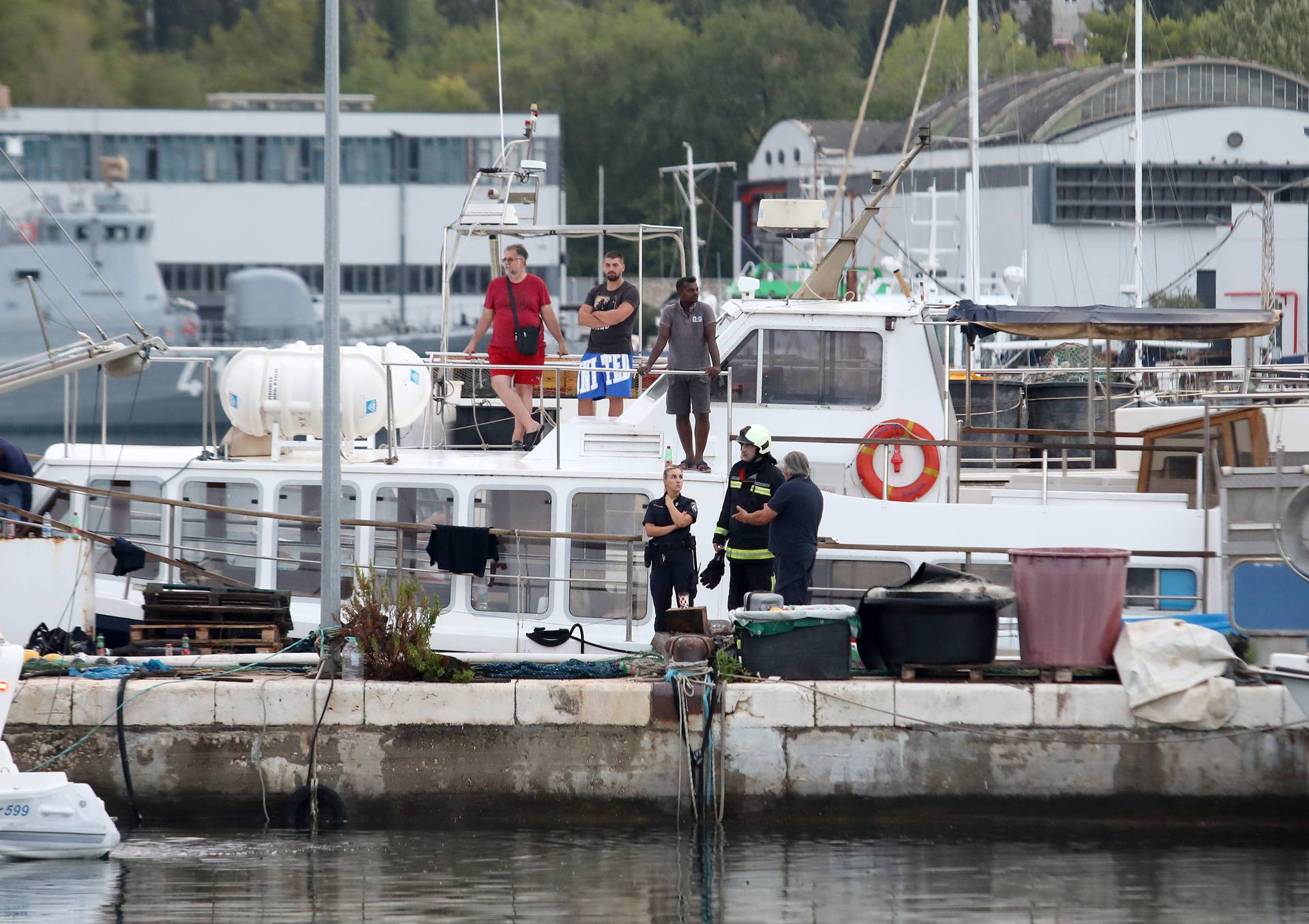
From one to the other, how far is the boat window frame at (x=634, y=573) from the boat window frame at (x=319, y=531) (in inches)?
68.2

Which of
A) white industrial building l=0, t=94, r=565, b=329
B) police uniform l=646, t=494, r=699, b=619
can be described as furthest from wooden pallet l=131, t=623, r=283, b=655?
white industrial building l=0, t=94, r=565, b=329

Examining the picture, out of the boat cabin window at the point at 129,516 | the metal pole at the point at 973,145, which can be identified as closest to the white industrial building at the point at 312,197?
the metal pole at the point at 973,145

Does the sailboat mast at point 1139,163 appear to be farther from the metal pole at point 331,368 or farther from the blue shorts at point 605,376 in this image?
the metal pole at point 331,368

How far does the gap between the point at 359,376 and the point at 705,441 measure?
3044 mm

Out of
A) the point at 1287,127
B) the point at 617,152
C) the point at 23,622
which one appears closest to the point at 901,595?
the point at 23,622

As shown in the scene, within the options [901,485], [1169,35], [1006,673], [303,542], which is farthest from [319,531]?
[1169,35]

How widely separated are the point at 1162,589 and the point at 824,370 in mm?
A: 3295

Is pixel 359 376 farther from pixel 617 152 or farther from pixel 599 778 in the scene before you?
pixel 617 152

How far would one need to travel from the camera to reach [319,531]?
13.8m

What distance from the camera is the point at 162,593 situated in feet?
40.2

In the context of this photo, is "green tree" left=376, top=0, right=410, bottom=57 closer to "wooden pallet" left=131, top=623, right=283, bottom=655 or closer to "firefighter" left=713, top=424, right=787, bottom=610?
"wooden pallet" left=131, top=623, right=283, bottom=655

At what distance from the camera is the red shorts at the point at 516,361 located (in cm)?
1452

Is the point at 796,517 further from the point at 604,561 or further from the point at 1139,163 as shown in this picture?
the point at 1139,163

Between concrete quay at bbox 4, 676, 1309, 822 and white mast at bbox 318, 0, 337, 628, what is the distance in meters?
0.70
